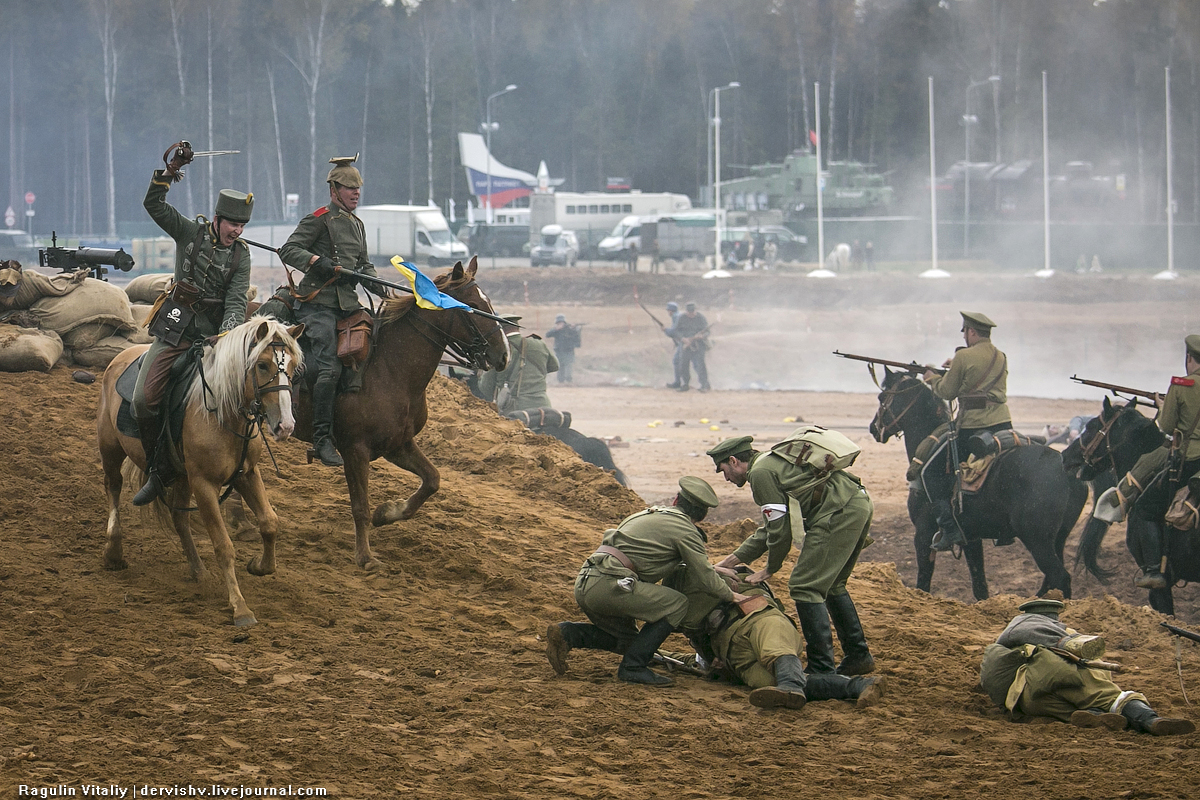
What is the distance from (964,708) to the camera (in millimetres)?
7035

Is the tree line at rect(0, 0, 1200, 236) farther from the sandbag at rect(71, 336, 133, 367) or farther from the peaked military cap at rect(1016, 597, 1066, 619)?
the peaked military cap at rect(1016, 597, 1066, 619)

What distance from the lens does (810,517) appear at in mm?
7289

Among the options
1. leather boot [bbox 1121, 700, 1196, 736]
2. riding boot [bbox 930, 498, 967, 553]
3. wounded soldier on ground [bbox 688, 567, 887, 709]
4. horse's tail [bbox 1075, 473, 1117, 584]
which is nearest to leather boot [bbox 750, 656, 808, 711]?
wounded soldier on ground [bbox 688, 567, 887, 709]

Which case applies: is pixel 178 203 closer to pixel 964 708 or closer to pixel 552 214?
pixel 552 214

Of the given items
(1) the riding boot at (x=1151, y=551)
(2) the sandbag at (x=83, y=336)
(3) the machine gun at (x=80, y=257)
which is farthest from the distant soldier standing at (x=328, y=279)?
(1) the riding boot at (x=1151, y=551)

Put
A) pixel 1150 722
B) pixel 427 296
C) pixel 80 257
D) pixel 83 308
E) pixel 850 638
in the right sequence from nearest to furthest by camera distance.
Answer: pixel 1150 722 < pixel 850 638 < pixel 427 296 < pixel 80 257 < pixel 83 308

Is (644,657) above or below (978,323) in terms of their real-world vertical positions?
below

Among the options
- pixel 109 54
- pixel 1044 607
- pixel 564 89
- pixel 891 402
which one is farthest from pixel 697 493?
pixel 564 89

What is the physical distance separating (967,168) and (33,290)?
1963 inches

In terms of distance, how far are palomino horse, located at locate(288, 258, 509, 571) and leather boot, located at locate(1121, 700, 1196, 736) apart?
494 cm

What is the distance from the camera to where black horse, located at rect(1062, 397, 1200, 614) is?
35.8 ft

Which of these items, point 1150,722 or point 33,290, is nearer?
point 1150,722

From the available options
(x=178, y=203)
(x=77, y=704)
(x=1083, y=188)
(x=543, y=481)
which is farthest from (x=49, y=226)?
(x=77, y=704)

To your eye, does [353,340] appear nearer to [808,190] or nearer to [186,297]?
[186,297]
